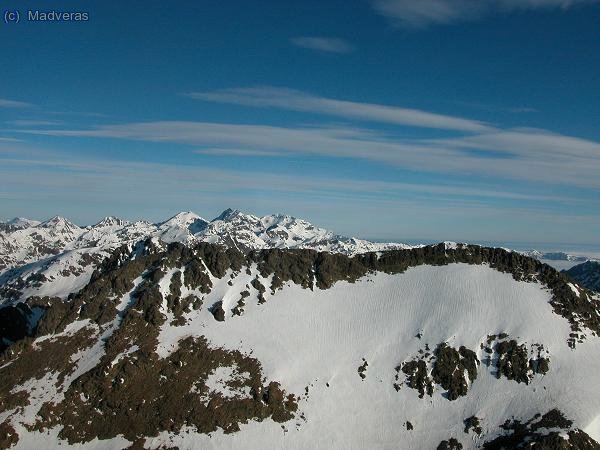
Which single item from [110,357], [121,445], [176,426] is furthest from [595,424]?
[110,357]

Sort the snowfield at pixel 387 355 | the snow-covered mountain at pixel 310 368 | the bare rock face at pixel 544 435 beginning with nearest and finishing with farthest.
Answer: the bare rock face at pixel 544 435, the snow-covered mountain at pixel 310 368, the snowfield at pixel 387 355

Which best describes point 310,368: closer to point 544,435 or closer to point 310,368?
point 310,368

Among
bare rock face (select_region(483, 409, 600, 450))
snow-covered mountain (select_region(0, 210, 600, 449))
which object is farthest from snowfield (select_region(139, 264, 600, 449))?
bare rock face (select_region(483, 409, 600, 450))

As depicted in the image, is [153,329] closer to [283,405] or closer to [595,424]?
[283,405]

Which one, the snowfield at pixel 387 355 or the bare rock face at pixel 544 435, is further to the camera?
the snowfield at pixel 387 355

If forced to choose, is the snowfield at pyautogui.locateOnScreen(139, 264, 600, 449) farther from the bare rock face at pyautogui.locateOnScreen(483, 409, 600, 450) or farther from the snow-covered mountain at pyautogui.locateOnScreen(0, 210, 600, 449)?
the bare rock face at pyautogui.locateOnScreen(483, 409, 600, 450)

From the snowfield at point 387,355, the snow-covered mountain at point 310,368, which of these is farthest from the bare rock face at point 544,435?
the snowfield at point 387,355

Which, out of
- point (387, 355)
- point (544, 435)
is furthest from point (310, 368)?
point (544, 435)

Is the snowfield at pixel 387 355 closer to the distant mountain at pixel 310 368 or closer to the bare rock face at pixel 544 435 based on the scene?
the distant mountain at pixel 310 368

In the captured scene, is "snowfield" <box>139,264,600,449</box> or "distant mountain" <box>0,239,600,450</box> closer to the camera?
"distant mountain" <box>0,239,600,450</box>
